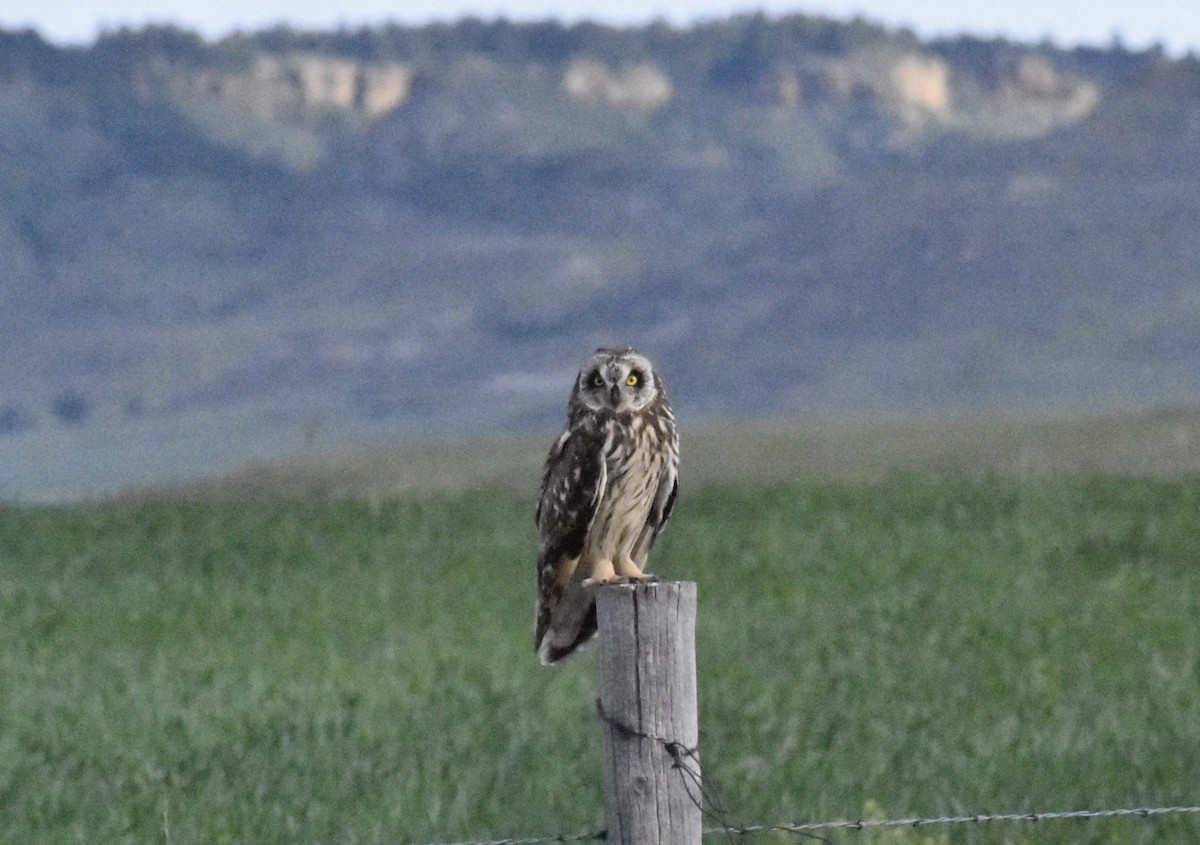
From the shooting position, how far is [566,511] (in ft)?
26.6

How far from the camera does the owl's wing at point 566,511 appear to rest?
7.91 meters

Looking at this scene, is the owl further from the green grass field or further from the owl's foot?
the green grass field

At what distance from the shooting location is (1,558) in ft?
78.9

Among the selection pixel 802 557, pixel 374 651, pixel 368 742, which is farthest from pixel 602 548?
pixel 802 557

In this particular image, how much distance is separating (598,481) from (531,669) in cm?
810

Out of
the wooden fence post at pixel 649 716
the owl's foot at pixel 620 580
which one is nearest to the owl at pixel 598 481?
the owl's foot at pixel 620 580

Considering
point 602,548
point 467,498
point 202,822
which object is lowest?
point 202,822

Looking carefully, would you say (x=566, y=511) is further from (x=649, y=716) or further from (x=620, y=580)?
(x=649, y=716)

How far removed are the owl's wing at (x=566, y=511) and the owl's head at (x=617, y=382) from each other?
0.13 m

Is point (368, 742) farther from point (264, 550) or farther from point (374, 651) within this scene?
point (264, 550)

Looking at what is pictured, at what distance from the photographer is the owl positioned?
7816mm

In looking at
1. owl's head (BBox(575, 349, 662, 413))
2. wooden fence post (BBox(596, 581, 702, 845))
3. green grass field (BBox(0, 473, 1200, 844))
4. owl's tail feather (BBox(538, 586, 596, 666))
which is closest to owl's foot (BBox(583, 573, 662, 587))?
owl's tail feather (BBox(538, 586, 596, 666))

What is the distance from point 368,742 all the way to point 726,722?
77.4 inches

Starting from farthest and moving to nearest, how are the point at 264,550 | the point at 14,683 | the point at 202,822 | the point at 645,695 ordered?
the point at 264,550
the point at 14,683
the point at 202,822
the point at 645,695
